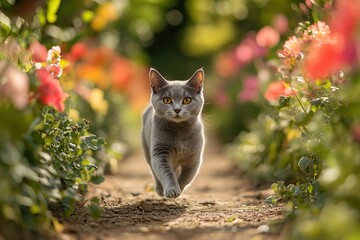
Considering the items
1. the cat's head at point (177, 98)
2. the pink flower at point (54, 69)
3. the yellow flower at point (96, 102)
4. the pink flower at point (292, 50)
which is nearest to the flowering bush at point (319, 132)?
the pink flower at point (292, 50)

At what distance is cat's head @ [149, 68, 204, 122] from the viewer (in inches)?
187

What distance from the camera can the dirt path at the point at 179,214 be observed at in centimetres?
332

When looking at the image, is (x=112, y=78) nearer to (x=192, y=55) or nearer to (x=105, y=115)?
(x=105, y=115)

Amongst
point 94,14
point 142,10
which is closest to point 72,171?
point 94,14

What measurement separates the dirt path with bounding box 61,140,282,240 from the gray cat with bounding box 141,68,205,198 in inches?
9.8

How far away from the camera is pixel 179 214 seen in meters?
4.11

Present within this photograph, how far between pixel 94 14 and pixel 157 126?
6.22ft

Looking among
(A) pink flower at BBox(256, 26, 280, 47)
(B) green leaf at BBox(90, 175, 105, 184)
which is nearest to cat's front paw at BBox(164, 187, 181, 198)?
(B) green leaf at BBox(90, 175, 105, 184)

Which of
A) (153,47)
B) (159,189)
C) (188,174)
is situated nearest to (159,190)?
(159,189)

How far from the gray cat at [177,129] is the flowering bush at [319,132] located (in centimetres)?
67

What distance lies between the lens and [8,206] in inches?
108

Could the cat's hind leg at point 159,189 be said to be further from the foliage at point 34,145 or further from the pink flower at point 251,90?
the pink flower at point 251,90

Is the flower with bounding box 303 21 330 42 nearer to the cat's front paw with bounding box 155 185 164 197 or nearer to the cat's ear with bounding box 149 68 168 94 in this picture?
the cat's ear with bounding box 149 68 168 94

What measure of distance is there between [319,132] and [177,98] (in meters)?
1.66
